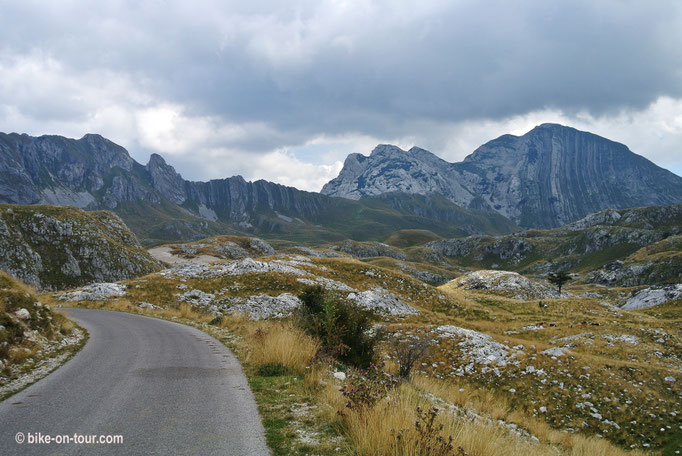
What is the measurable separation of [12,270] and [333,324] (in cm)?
11650

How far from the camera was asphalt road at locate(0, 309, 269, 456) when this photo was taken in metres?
5.21

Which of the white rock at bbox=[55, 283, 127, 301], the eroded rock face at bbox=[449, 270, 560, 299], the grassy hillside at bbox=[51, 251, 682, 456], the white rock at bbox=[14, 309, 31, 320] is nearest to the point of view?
the grassy hillside at bbox=[51, 251, 682, 456]

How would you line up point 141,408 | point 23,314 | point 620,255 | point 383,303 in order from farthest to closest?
point 620,255 < point 383,303 < point 23,314 < point 141,408

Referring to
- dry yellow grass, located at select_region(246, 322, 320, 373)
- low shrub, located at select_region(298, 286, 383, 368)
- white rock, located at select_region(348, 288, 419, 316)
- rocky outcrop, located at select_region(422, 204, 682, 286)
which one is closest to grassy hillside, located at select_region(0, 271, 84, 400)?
dry yellow grass, located at select_region(246, 322, 320, 373)

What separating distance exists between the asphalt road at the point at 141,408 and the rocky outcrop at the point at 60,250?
110 metres

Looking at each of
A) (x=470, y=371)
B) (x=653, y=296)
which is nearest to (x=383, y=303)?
(x=470, y=371)

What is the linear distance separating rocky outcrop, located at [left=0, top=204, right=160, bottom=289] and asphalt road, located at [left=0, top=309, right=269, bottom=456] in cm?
10962

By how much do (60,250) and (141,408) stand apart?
127 m

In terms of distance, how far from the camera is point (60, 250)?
335ft

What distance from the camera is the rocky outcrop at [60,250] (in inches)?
3659

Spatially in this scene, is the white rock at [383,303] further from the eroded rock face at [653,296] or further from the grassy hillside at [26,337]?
the eroded rock face at [653,296]

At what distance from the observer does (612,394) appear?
624 inches

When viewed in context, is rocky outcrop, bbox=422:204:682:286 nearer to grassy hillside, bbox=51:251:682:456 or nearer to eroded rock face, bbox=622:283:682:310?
eroded rock face, bbox=622:283:682:310

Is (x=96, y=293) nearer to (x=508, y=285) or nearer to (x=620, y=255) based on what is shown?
(x=508, y=285)
